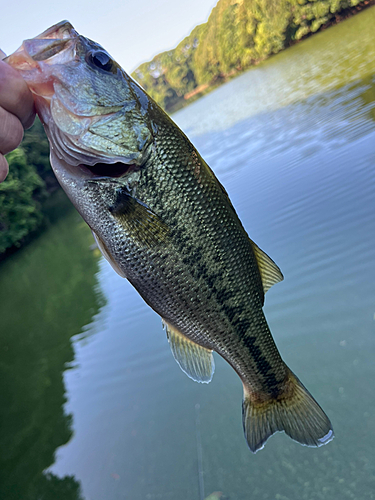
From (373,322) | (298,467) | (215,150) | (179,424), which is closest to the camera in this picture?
(298,467)

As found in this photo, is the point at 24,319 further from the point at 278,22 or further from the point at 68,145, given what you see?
the point at 278,22

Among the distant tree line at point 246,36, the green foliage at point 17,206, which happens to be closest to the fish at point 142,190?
the green foliage at point 17,206

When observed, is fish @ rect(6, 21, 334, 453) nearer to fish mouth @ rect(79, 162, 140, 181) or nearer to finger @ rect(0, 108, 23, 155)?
fish mouth @ rect(79, 162, 140, 181)

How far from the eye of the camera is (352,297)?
16.2 feet

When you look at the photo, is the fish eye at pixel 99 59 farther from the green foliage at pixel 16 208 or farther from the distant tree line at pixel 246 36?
the distant tree line at pixel 246 36

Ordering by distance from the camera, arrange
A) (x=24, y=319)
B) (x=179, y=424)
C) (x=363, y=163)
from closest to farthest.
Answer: (x=179, y=424)
(x=363, y=163)
(x=24, y=319)

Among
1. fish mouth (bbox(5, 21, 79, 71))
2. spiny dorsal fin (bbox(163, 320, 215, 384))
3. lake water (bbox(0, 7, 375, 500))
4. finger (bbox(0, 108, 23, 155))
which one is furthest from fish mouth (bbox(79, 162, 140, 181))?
lake water (bbox(0, 7, 375, 500))

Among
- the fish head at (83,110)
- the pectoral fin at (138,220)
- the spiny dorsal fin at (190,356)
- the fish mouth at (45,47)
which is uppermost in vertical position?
the fish mouth at (45,47)

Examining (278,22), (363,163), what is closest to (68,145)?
(363,163)

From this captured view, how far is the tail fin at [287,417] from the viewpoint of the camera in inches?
87.8

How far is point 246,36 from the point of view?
59.6 m

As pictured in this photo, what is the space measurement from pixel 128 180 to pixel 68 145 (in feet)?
1.15

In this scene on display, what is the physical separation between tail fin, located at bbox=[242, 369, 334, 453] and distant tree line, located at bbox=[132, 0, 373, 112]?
49.7 metres

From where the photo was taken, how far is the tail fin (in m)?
2.23
